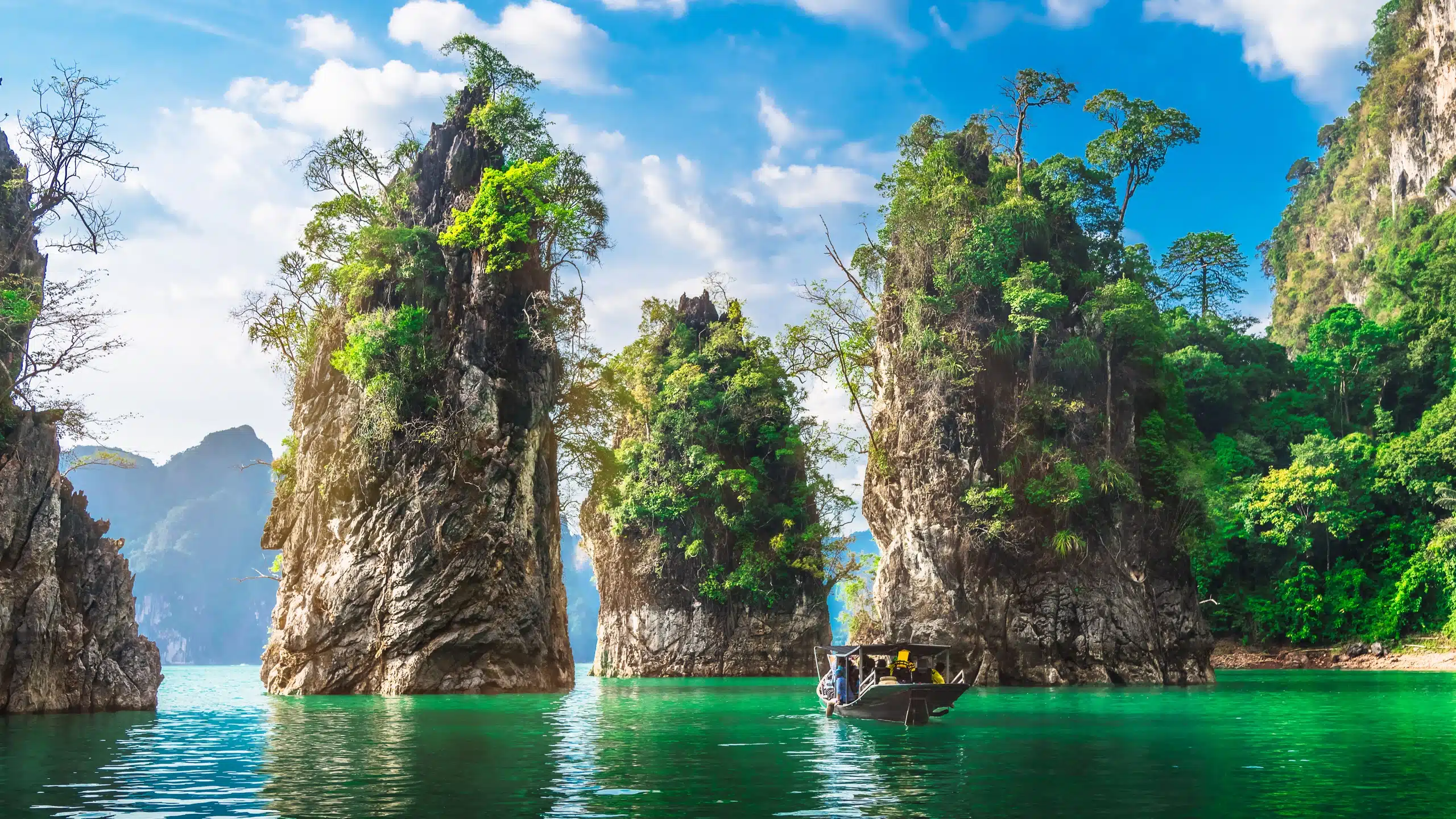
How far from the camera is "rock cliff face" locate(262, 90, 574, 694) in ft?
109

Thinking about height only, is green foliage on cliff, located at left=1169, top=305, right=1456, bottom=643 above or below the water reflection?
above

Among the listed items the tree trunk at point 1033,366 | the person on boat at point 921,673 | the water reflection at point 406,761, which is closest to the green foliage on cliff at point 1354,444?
the tree trunk at point 1033,366

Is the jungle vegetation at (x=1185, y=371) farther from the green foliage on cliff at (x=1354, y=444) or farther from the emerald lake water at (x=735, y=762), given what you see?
the emerald lake water at (x=735, y=762)

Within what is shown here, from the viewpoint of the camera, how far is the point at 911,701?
22.5 metres

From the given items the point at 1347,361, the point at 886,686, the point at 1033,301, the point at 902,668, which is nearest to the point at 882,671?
the point at 902,668

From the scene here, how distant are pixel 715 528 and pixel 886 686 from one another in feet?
106

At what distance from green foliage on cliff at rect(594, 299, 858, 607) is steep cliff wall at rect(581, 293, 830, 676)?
0.07 m

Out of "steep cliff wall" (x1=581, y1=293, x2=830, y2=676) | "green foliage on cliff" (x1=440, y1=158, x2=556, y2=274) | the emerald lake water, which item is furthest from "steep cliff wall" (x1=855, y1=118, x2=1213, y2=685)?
"green foliage on cliff" (x1=440, y1=158, x2=556, y2=274)

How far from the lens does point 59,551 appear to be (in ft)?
79.8

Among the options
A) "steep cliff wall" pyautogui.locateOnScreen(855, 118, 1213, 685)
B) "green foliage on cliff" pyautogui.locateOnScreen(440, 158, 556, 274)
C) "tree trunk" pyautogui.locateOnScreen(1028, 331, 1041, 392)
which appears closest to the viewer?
"green foliage on cliff" pyautogui.locateOnScreen(440, 158, 556, 274)

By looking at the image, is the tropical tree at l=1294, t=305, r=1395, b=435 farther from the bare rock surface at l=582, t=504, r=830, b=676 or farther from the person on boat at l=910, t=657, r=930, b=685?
the person on boat at l=910, t=657, r=930, b=685

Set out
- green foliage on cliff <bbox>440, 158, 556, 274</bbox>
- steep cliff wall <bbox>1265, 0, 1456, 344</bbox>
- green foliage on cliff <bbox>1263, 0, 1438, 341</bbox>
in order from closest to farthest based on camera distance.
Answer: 1. green foliage on cliff <bbox>440, 158, 556, 274</bbox>
2. steep cliff wall <bbox>1265, 0, 1456, 344</bbox>
3. green foliage on cliff <bbox>1263, 0, 1438, 341</bbox>

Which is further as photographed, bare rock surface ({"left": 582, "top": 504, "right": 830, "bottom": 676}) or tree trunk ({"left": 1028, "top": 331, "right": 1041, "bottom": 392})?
bare rock surface ({"left": 582, "top": 504, "right": 830, "bottom": 676})

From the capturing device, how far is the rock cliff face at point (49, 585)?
22469 millimetres
